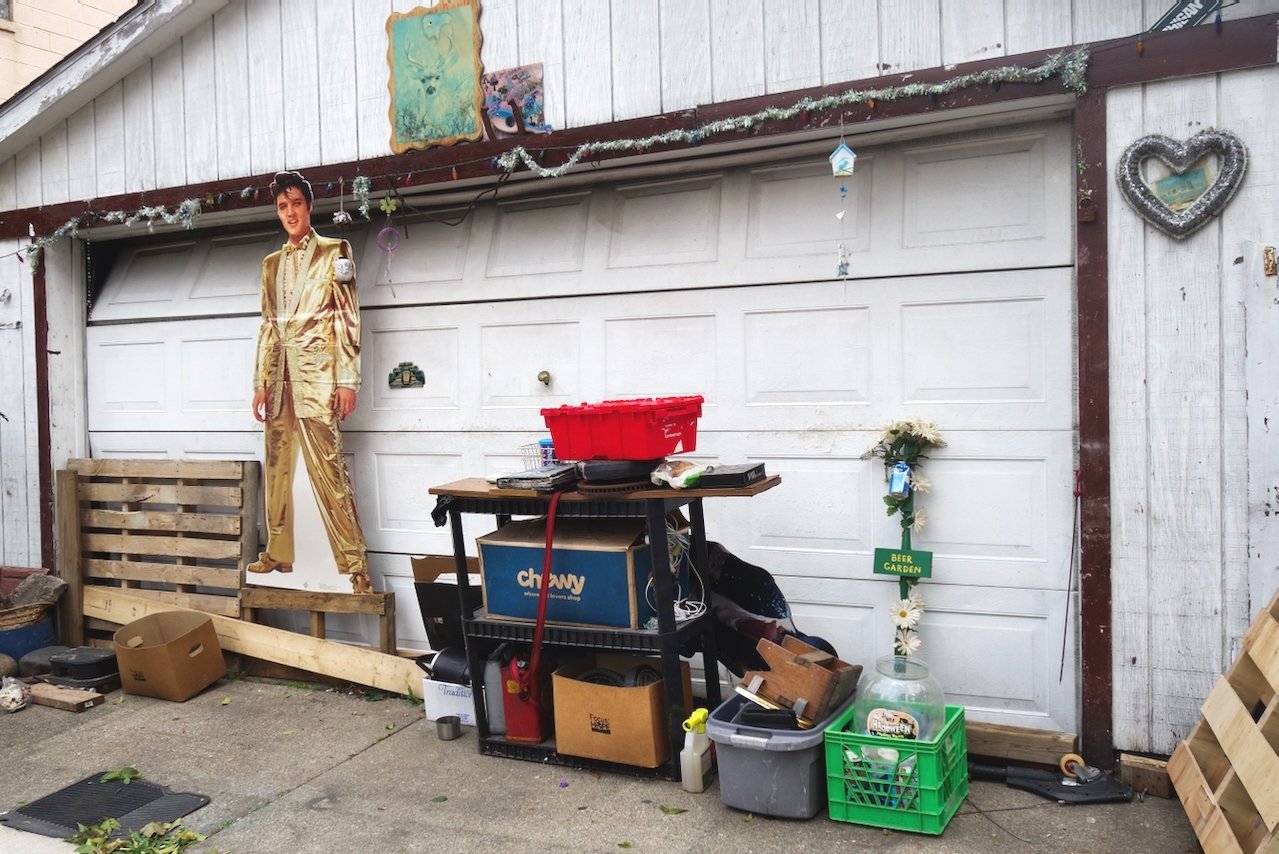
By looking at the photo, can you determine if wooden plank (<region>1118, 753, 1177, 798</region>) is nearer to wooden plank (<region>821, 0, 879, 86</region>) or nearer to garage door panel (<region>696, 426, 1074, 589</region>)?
garage door panel (<region>696, 426, 1074, 589</region>)

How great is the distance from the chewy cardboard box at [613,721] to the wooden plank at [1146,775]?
176cm

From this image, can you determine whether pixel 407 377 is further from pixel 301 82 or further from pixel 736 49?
pixel 736 49

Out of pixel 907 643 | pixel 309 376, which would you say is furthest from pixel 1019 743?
pixel 309 376

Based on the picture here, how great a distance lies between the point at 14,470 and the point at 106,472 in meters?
0.76

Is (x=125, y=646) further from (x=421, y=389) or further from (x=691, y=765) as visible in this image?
(x=691, y=765)

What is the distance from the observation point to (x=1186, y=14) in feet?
12.3

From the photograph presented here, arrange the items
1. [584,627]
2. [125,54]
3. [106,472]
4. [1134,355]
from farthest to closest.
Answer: [106,472] < [125,54] < [584,627] < [1134,355]

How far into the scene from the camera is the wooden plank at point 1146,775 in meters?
3.82

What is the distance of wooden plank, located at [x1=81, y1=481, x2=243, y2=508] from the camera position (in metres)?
6.10

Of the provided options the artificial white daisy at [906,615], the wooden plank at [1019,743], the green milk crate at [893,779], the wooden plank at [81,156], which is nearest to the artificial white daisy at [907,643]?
the artificial white daisy at [906,615]

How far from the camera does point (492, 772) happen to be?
437 centimetres

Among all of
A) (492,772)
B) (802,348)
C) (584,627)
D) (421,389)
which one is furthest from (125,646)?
(802,348)

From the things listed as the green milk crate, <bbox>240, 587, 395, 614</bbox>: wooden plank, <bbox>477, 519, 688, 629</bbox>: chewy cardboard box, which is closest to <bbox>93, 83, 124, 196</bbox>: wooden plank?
<bbox>240, 587, 395, 614</bbox>: wooden plank

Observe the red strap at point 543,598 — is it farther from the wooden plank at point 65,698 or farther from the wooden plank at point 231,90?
the wooden plank at point 231,90
